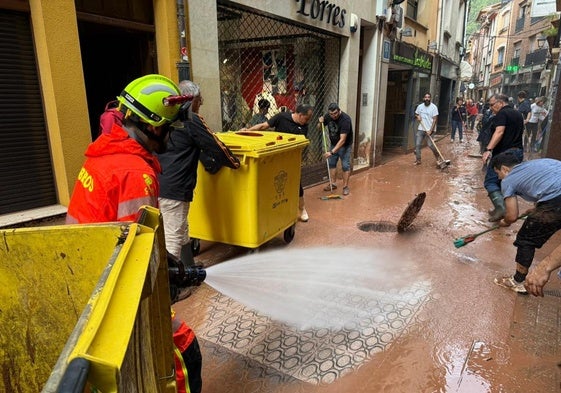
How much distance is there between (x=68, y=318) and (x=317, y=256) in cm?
346

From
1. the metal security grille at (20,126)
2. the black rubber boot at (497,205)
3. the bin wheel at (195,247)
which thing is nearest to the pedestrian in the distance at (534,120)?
the black rubber boot at (497,205)

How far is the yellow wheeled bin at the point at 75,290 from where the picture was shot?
0.93 meters

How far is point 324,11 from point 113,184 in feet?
23.1

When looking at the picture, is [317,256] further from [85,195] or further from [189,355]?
[85,195]

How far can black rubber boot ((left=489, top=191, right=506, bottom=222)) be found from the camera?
5.60 m

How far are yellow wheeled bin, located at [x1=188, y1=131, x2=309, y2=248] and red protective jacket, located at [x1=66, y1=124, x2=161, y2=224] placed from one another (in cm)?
205

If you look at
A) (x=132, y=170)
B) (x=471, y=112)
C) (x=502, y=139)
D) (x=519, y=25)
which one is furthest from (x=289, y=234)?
(x=519, y=25)

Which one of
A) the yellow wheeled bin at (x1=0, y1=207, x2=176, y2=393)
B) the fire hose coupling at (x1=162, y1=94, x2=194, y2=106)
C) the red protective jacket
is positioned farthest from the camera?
the fire hose coupling at (x1=162, y1=94, x2=194, y2=106)

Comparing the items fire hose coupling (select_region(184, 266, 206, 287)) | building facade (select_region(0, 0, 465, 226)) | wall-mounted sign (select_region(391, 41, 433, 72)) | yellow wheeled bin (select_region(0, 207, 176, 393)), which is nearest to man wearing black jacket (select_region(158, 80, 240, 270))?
building facade (select_region(0, 0, 465, 226))

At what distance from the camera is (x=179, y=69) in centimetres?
470

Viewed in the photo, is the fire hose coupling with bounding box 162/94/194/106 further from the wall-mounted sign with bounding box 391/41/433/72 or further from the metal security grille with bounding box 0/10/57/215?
the wall-mounted sign with bounding box 391/41/433/72

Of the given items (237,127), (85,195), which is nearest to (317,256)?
(85,195)

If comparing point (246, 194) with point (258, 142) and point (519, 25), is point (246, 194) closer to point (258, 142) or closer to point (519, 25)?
point (258, 142)

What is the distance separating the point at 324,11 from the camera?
7516 mm
